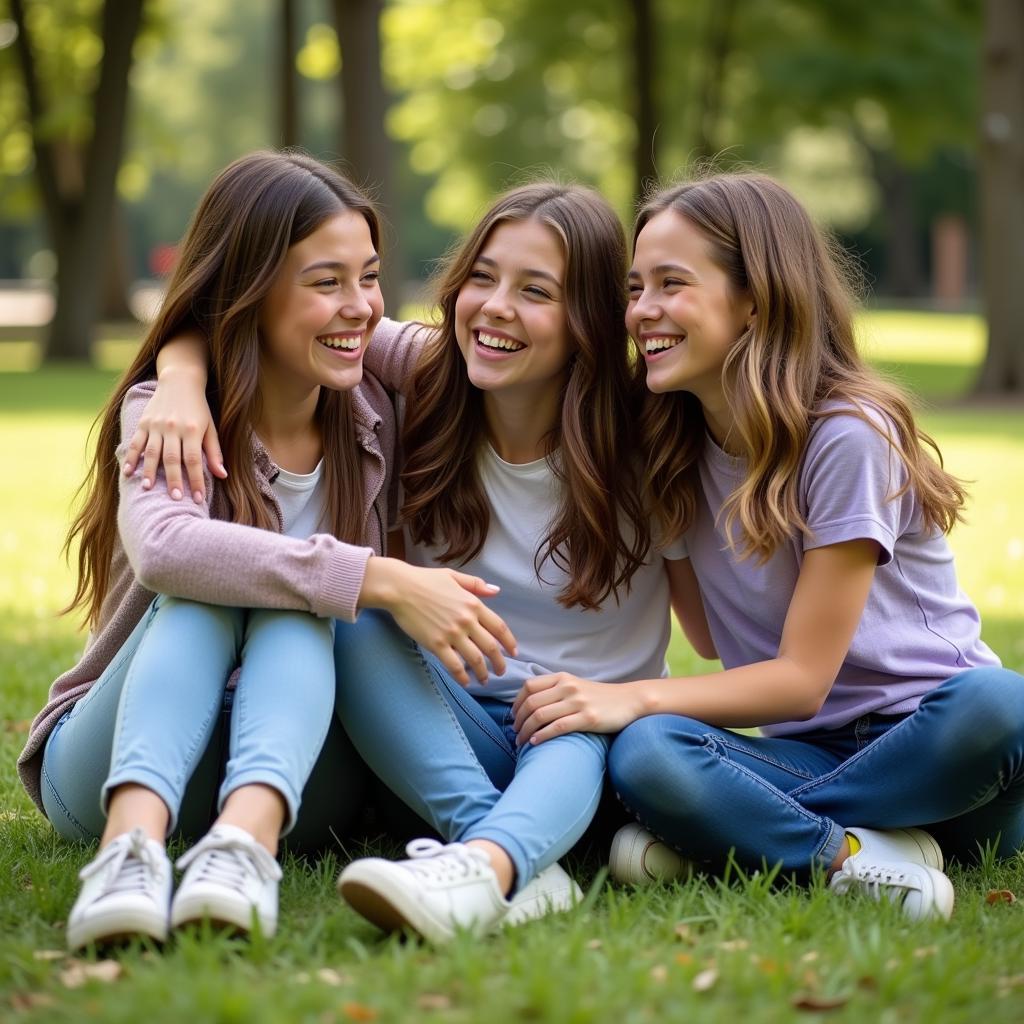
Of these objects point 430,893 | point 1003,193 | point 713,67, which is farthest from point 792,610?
point 713,67

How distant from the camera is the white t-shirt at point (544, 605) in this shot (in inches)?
144

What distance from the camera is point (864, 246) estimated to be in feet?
166

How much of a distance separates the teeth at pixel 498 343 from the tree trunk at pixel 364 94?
12.9 m

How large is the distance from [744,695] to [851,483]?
515 millimetres

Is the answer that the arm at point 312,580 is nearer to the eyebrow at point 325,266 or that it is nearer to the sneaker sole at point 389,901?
the sneaker sole at point 389,901

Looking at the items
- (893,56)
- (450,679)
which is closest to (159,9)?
(893,56)

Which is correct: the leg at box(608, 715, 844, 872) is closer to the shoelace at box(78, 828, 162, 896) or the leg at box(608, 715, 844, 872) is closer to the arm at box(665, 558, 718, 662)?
the arm at box(665, 558, 718, 662)

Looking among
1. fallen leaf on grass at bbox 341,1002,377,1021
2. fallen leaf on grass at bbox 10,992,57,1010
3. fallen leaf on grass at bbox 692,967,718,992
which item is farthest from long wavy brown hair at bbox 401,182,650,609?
fallen leaf on grass at bbox 10,992,57,1010

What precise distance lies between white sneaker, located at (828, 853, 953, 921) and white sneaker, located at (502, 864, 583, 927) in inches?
22.1

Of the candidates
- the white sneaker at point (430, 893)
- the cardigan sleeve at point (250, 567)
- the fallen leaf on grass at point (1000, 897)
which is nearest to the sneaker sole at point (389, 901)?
the white sneaker at point (430, 893)

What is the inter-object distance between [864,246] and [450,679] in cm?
4932

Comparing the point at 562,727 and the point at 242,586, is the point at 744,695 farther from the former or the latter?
the point at 242,586

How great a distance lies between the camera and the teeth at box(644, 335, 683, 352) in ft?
11.7

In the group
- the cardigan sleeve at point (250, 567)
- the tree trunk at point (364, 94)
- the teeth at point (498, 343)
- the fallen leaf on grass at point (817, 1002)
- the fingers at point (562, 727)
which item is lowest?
the fallen leaf on grass at point (817, 1002)
